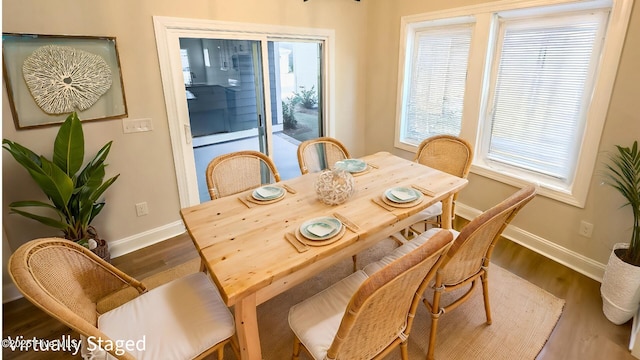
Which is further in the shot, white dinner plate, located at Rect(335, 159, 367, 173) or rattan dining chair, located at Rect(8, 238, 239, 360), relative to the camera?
white dinner plate, located at Rect(335, 159, 367, 173)

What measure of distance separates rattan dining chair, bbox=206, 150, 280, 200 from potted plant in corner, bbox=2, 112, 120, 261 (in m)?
0.83

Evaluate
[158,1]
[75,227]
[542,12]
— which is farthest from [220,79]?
[542,12]

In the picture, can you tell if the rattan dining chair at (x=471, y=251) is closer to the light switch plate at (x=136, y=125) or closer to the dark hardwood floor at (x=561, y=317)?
the dark hardwood floor at (x=561, y=317)

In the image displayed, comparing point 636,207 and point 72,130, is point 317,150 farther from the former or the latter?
point 636,207

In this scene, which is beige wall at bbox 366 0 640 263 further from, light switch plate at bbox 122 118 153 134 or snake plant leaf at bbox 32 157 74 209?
snake plant leaf at bbox 32 157 74 209

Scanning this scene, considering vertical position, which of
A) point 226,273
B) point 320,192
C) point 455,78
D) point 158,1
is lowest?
point 226,273

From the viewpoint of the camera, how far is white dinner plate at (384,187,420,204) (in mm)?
1931

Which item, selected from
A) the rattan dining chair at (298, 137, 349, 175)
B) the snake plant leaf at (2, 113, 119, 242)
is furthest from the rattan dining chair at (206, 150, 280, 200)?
the snake plant leaf at (2, 113, 119, 242)

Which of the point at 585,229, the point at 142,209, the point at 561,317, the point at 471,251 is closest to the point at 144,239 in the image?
the point at 142,209

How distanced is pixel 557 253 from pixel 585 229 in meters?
0.30

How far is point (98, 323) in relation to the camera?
1.47m

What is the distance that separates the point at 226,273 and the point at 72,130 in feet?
5.43

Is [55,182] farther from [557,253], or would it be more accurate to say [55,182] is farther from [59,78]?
[557,253]

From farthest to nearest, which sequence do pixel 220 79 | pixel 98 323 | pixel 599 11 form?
1. pixel 220 79
2. pixel 599 11
3. pixel 98 323
